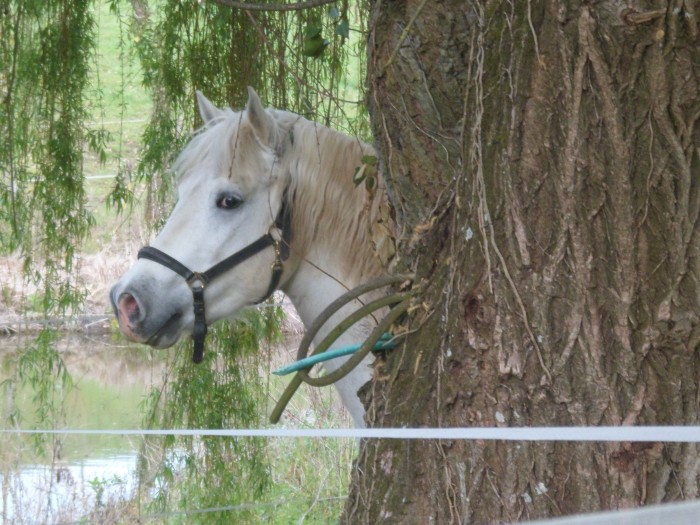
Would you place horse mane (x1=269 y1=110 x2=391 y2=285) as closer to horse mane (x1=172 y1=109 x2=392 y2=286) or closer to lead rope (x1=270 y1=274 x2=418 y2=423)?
horse mane (x1=172 y1=109 x2=392 y2=286)

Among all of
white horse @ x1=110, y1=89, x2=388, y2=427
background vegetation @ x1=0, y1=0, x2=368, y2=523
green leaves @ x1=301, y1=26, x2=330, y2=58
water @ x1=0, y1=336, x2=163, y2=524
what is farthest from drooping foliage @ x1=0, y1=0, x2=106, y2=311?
green leaves @ x1=301, y1=26, x2=330, y2=58

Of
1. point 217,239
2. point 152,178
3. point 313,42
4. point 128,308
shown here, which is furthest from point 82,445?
point 313,42

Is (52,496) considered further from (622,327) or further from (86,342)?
(622,327)

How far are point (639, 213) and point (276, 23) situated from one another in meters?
2.51

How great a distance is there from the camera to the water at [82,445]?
5016mm

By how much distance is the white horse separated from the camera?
2871 millimetres

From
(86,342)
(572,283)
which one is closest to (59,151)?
(86,342)

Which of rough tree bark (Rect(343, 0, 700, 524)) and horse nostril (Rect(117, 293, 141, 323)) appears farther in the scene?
horse nostril (Rect(117, 293, 141, 323))

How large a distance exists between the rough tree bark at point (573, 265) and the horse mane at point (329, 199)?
1.10 meters

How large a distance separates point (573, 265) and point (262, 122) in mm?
1499

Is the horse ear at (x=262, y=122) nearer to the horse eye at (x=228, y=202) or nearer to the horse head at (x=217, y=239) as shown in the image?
the horse head at (x=217, y=239)

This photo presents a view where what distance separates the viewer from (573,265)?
1.64 meters

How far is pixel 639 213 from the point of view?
1.62 meters

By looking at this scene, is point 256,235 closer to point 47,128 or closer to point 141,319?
point 141,319
